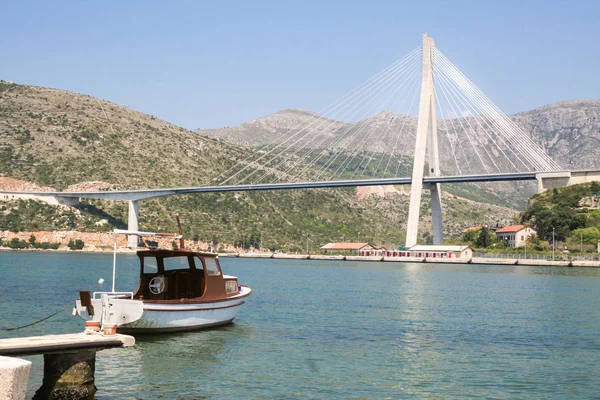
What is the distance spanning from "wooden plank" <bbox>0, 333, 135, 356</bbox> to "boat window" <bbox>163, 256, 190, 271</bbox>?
9284 mm

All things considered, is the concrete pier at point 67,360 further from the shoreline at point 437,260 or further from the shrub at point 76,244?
the shrub at point 76,244

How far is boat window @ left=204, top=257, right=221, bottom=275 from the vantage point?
2492 cm

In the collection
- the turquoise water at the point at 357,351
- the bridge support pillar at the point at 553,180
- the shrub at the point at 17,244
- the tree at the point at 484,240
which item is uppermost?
the bridge support pillar at the point at 553,180

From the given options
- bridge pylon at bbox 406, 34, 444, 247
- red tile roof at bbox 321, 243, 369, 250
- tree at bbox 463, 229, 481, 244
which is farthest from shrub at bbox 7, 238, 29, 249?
tree at bbox 463, 229, 481, 244

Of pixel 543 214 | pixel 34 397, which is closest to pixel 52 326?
pixel 34 397

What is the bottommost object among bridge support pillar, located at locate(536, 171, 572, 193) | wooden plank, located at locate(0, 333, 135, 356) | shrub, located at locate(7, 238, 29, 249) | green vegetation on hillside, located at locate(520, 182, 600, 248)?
wooden plank, located at locate(0, 333, 135, 356)

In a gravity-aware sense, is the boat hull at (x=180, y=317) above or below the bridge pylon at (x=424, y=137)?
below

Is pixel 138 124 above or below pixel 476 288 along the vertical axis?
above

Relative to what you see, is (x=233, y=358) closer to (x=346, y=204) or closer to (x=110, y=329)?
(x=110, y=329)

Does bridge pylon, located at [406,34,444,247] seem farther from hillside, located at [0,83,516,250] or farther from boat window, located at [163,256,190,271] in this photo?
boat window, located at [163,256,190,271]

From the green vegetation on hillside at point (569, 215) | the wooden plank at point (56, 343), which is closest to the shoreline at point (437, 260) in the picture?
the green vegetation on hillside at point (569, 215)

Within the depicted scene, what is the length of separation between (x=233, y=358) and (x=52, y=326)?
7.21 m

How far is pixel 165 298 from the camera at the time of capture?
2406 cm

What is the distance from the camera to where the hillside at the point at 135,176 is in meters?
108
